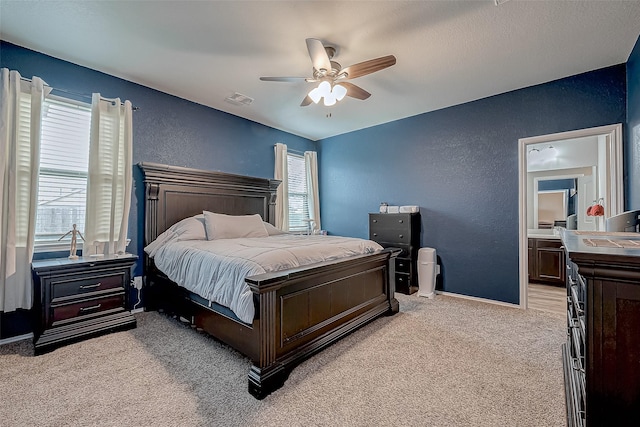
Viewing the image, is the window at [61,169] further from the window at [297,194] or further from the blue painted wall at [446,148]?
the window at [297,194]

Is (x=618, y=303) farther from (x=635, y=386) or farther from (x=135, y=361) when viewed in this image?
(x=135, y=361)

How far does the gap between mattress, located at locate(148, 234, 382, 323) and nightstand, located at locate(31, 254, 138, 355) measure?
44cm

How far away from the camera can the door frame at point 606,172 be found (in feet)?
9.41

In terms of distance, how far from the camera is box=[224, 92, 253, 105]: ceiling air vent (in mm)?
3620

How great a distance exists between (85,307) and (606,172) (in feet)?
17.6

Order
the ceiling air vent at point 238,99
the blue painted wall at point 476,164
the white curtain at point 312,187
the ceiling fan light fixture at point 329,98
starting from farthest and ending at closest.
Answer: the white curtain at point 312,187 < the ceiling air vent at point 238,99 < the blue painted wall at point 476,164 < the ceiling fan light fixture at point 329,98

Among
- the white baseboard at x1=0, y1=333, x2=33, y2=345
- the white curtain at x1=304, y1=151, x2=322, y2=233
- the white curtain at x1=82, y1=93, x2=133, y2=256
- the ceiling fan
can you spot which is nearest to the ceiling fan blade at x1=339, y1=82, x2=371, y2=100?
the ceiling fan

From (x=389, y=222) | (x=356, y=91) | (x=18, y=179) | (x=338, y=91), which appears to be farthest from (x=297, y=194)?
(x=18, y=179)

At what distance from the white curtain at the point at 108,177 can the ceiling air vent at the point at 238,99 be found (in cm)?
114

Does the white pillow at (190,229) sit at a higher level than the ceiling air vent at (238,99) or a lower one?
lower

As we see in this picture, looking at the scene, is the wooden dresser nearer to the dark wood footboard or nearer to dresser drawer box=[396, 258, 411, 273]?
the dark wood footboard

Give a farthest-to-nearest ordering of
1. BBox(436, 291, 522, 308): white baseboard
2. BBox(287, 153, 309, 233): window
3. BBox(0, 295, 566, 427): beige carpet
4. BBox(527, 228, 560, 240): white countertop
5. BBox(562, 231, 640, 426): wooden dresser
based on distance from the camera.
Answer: BBox(287, 153, 309, 233): window, BBox(527, 228, 560, 240): white countertop, BBox(436, 291, 522, 308): white baseboard, BBox(0, 295, 566, 427): beige carpet, BBox(562, 231, 640, 426): wooden dresser

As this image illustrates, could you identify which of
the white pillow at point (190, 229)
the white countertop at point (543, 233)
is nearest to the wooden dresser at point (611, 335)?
the white pillow at point (190, 229)

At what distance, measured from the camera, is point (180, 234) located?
3238 mm
